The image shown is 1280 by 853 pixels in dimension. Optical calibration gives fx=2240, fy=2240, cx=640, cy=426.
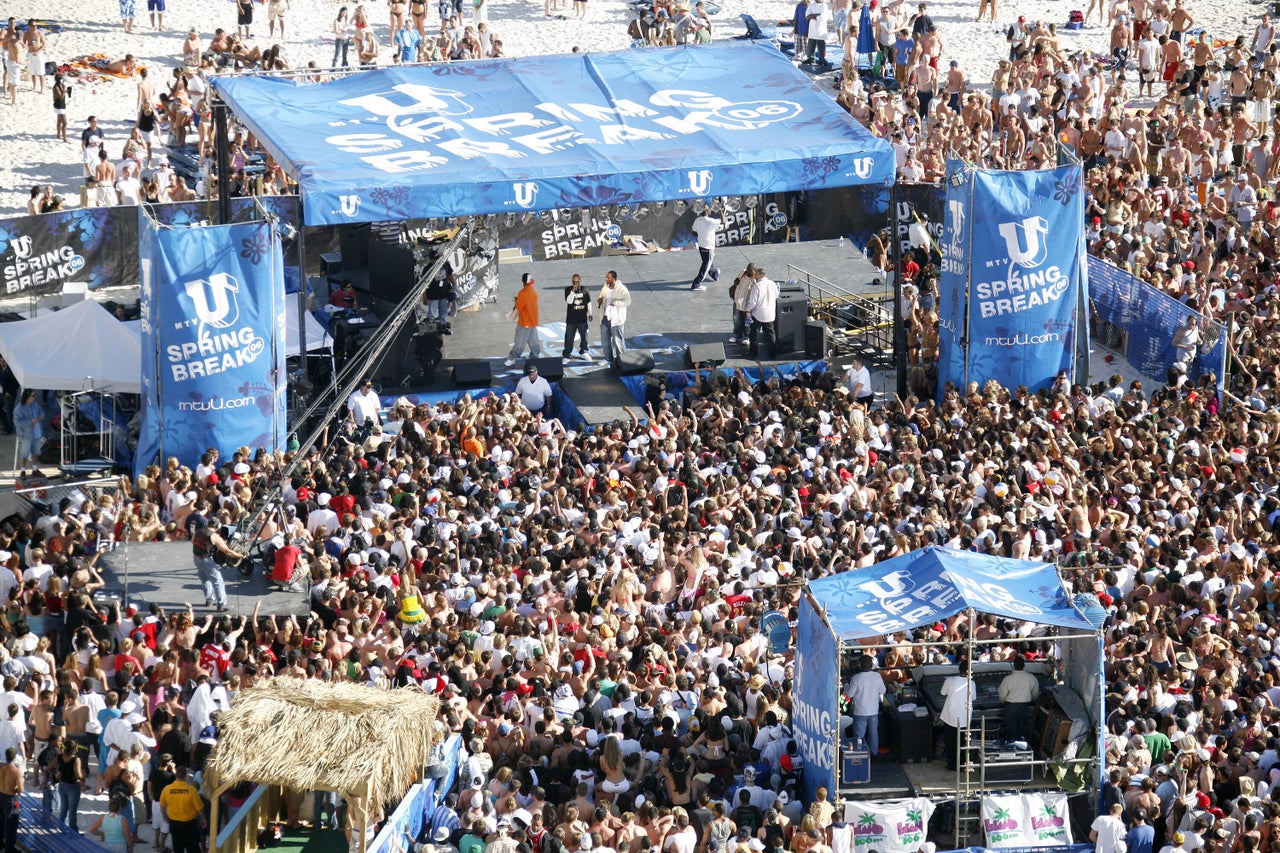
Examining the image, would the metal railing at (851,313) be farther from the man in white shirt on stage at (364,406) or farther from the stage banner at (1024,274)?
the man in white shirt on stage at (364,406)

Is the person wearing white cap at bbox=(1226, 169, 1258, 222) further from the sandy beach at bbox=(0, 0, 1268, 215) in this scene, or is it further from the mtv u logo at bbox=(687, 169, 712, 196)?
the mtv u logo at bbox=(687, 169, 712, 196)

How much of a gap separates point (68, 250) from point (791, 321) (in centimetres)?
952

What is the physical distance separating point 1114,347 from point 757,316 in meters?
5.05

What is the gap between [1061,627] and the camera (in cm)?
1967

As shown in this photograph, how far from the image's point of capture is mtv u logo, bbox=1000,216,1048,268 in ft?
91.0

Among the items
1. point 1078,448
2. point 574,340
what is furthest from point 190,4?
point 1078,448

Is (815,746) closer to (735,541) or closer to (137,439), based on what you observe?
(735,541)

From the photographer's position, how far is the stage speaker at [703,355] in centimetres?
2884

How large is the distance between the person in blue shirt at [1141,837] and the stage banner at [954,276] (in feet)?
34.9

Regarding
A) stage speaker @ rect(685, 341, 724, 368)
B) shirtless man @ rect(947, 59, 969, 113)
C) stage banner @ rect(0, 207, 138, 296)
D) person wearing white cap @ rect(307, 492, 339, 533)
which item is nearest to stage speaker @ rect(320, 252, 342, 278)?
stage banner @ rect(0, 207, 138, 296)

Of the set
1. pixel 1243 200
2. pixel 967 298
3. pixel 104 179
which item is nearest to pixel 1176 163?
pixel 1243 200

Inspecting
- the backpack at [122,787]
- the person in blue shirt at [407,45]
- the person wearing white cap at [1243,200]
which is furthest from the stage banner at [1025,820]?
the person in blue shirt at [407,45]

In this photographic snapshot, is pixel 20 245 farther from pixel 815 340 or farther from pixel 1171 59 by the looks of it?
pixel 1171 59

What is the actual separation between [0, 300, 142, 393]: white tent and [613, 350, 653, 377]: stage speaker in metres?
6.04
